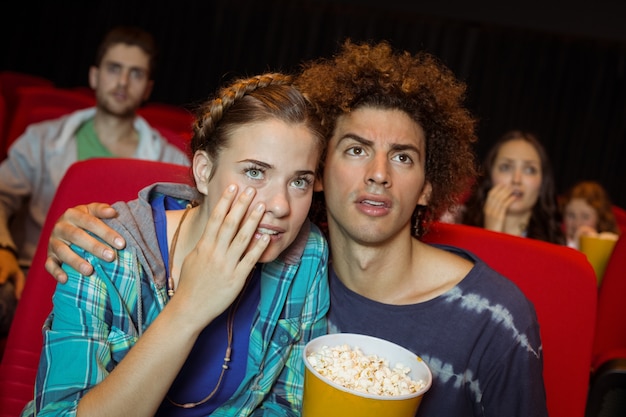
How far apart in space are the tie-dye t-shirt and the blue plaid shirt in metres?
0.16

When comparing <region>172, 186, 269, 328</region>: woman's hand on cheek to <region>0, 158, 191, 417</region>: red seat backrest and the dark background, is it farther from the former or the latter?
the dark background

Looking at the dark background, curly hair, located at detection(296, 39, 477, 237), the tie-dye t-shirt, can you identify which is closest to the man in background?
curly hair, located at detection(296, 39, 477, 237)

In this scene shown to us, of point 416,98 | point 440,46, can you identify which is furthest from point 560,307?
point 440,46

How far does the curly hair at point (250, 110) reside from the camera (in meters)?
1.44

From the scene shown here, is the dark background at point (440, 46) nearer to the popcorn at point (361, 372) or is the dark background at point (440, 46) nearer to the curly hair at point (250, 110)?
the curly hair at point (250, 110)

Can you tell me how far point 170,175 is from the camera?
1771mm

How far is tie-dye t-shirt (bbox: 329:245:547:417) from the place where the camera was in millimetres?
1586

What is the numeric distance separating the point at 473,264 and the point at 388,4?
5.41 m

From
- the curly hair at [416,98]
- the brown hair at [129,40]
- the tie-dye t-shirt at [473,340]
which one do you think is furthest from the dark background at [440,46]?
the tie-dye t-shirt at [473,340]

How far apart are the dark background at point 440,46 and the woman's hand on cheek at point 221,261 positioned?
17.8ft

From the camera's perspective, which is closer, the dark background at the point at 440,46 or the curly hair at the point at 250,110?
the curly hair at the point at 250,110

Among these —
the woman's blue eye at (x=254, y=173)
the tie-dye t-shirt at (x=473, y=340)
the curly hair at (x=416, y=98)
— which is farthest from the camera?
the curly hair at (x=416, y=98)

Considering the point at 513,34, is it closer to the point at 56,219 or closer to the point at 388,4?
the point at 388,4

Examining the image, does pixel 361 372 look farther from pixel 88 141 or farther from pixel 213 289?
pixel 88 141
